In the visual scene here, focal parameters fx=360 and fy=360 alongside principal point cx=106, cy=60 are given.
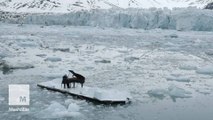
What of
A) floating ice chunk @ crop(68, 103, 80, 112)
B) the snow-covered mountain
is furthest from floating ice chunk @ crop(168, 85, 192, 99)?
the snow-covered mountain

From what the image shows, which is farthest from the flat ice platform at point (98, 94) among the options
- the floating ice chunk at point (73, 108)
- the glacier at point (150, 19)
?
the glacier at point (150, 19)

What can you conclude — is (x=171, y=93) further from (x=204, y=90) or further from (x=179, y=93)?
(x=204, y=90)

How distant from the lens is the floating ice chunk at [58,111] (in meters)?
9.56

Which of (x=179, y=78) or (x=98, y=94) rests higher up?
(x=98, y=94)

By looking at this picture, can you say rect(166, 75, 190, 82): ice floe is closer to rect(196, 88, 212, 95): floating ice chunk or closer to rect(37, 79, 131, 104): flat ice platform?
rect(196, 88, 212, 95): floating ice chunk

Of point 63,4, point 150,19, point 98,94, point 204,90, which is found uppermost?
point 63,4

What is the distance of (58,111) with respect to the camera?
31.9 feet

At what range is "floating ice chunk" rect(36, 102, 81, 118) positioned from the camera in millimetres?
9562

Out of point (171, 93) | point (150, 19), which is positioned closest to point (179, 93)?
point (171, 93)

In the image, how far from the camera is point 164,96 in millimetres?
12266

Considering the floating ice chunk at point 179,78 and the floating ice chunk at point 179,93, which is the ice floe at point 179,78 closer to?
the floating ice chunk at point 179,78

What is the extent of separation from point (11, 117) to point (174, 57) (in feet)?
49.1

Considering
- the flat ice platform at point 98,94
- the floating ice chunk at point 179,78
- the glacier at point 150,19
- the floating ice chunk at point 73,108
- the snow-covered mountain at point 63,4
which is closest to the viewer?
the floating ice chunk at point 73,108

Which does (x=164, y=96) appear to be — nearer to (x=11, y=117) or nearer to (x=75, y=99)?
(x=75, y=99)
